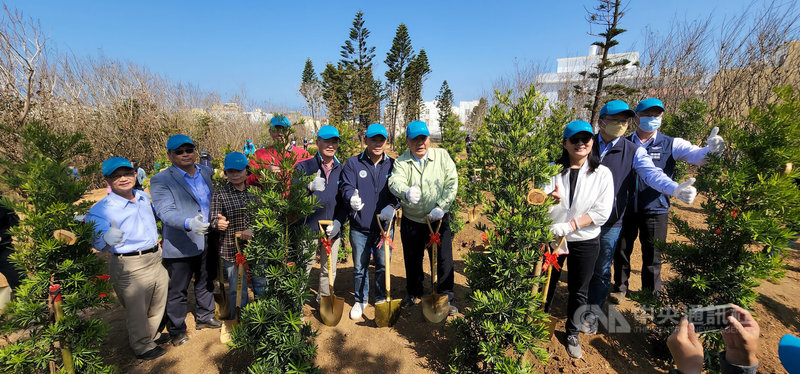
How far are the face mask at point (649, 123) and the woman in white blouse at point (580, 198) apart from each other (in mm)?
1215

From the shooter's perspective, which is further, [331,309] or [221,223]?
[331,309]

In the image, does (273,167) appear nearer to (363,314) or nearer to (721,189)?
(363,314)

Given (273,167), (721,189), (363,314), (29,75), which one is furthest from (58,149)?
(29,75)

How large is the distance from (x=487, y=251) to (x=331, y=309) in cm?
206

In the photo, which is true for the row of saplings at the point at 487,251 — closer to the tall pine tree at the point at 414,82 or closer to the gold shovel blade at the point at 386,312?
the gold shovel blade at the point at 386,312

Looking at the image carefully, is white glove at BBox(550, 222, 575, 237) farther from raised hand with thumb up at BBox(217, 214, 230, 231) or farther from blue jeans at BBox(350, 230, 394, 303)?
raised hand with thumb up at BBox(217, 214, 230, 231)

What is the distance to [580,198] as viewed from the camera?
2.53 m

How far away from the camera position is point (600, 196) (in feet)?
8.20

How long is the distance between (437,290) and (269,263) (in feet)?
6.76

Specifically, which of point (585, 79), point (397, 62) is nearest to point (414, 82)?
point (397, 62)

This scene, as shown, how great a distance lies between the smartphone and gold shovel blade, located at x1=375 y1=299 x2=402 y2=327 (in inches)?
100

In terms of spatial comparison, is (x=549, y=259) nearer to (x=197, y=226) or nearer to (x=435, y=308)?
(x=435, y=308)

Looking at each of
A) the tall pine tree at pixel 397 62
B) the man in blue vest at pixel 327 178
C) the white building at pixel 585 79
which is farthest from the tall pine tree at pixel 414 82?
the man in blue vest at pixel 327 178

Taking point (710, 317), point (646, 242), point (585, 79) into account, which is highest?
point (585, 79)
